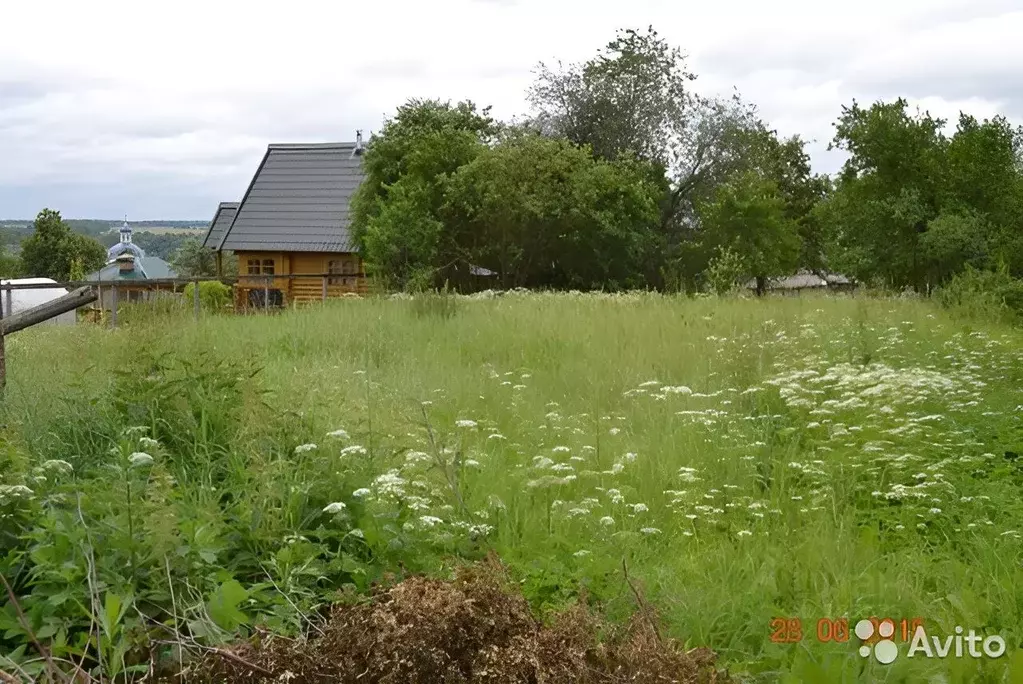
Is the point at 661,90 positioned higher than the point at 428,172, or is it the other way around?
the point at 661,90

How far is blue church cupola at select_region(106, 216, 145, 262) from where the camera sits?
78.0 m

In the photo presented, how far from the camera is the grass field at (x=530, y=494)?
3604mm

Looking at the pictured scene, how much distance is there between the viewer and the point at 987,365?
9.30 metres

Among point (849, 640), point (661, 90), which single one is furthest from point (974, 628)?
point (661, 90)

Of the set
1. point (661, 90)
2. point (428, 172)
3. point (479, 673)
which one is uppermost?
point (661, 90)

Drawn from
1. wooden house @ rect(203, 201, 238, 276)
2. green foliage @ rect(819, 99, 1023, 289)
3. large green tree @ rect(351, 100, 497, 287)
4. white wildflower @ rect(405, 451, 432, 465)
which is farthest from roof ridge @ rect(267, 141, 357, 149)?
white wildflower @ rect(405, 451, 432, 465)

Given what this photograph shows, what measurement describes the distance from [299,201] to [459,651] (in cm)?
3849

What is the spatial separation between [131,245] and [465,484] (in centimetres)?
8858

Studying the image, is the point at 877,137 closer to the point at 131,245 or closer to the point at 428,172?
the point at 428,172

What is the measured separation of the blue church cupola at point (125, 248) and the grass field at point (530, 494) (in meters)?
74.4

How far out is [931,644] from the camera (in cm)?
351

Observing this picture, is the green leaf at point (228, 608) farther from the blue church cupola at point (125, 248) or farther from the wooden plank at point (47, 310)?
the blue church cupola at point (125, 248)

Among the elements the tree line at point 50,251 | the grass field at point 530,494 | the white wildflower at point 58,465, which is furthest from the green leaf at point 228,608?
the tree line at point 50,251

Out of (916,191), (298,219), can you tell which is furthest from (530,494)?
(298,219)
